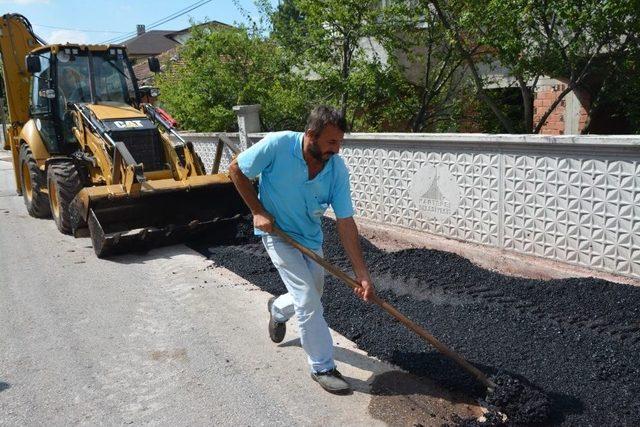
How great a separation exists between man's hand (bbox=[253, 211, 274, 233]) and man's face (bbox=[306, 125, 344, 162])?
491 millimetres

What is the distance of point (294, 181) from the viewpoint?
361 cm

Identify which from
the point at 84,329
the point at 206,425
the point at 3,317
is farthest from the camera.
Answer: the point at 3,317

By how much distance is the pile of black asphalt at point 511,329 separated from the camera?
3.41 metres

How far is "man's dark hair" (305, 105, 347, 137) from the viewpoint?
11.1 ft

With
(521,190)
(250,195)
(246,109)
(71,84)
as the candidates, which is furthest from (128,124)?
(521,190)

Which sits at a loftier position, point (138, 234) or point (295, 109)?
point (295, 109)

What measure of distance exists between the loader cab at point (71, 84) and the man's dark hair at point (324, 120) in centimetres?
623

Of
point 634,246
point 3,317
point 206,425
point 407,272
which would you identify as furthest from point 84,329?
point 634,246

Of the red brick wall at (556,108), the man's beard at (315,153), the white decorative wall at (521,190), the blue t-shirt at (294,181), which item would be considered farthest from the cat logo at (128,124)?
the red brick wall at (556,108)

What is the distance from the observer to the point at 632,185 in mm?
4508

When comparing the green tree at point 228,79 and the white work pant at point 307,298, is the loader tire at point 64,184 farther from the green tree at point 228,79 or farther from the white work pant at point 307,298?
the white work pant at point 307,298

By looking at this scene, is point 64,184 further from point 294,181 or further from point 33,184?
point 294,181

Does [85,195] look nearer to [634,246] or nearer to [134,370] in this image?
[134,370]

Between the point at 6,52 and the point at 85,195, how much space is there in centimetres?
515
